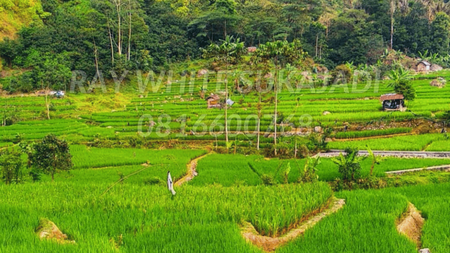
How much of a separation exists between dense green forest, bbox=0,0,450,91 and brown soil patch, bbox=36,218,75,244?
42.4 m

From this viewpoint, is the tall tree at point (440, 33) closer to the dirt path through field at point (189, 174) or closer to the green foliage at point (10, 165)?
the dirt path through field at point (189, 174)

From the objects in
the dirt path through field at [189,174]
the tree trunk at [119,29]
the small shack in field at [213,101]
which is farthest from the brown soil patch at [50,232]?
the tree trunk at [119,29]

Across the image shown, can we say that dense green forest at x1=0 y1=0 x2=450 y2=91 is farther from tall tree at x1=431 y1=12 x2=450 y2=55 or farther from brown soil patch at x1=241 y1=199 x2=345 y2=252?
brown soil patch at x1=241 y1=199 x2=345 y2=252

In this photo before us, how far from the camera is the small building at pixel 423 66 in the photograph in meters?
48.2

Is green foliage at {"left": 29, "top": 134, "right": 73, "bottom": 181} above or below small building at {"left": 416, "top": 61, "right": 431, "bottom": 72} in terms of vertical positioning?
below

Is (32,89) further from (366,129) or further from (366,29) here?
(366,29)

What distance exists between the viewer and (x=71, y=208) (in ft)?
18.6

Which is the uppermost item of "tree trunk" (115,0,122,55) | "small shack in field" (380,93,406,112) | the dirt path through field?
"tree trunk" (115,0,122,55)

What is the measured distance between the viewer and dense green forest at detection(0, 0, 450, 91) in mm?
45406

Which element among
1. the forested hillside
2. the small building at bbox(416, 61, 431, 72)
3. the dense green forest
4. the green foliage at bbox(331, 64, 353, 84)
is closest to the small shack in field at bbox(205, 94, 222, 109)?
the dense green forest

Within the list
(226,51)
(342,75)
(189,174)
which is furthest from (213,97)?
(189,174)

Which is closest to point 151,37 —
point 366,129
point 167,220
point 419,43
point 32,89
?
point 32,89

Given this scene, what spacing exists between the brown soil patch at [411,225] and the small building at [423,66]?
5185 cm

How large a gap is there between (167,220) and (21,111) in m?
33.8
